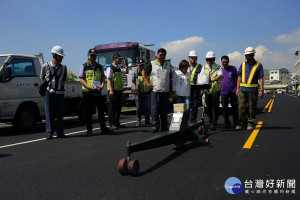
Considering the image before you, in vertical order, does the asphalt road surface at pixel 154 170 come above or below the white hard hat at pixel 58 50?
below

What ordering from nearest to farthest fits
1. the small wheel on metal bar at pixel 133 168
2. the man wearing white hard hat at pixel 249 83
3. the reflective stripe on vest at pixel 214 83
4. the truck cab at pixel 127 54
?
the small wheel on metal bar at pixel 133 168, the man wearing white hard hat at pixel 249 83, the reflective stripe on vest at pixel 214 83, the truck cab at pixel 127 54

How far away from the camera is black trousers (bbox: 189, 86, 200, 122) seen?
7289 millimetres

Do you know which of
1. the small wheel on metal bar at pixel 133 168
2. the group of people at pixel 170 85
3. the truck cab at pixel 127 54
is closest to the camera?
the small wheel on metal bar at pixel 133 168

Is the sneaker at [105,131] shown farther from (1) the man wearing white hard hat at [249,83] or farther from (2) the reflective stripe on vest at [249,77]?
(2) the reflective stripe on vest at [249,77]

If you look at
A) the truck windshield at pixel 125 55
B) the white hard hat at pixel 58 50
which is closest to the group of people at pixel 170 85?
the white hard hat at pixel 58 50

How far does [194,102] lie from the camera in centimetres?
736

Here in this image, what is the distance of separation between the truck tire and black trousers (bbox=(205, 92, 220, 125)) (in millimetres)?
4966

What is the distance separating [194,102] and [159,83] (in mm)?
1045

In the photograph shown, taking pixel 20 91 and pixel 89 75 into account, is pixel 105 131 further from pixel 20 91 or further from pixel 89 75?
pixel 20 91

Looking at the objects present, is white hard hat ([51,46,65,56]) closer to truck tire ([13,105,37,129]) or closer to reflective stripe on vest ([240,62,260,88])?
truck tire ([13,105,37,129])

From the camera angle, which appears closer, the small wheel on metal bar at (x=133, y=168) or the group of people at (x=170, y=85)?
the small wheel on metal bar at (x=133, y=168)

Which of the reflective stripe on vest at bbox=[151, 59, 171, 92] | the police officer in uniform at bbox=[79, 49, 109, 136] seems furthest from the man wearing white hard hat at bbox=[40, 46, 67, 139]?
the reflective stripe on vest at bbox=[151, 59, 171, 92]

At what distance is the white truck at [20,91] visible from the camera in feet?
24.7

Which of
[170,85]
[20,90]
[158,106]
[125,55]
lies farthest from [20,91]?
[125,55]
